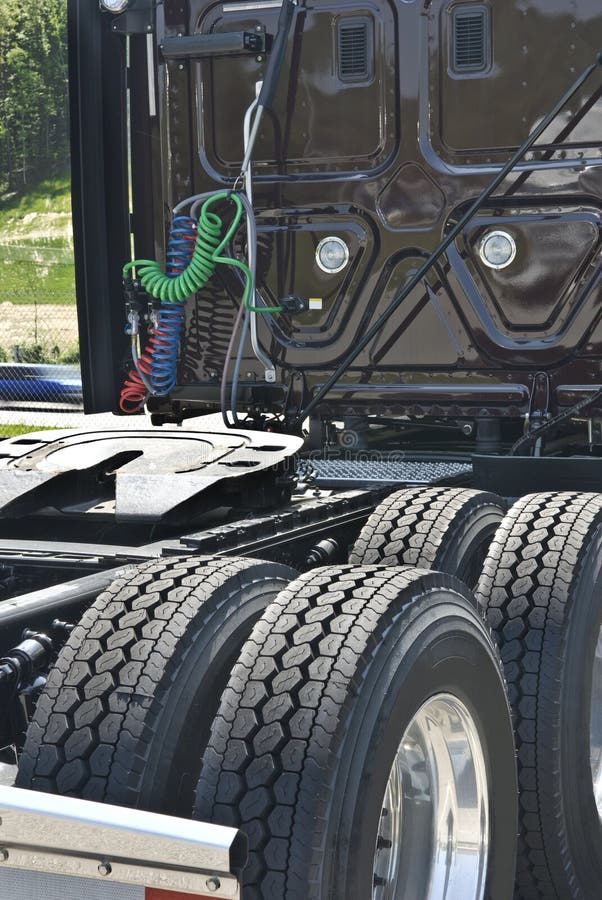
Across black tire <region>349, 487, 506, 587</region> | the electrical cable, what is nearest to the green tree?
the electrical cable

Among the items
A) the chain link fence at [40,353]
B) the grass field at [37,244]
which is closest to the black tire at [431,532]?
the chain link fence at [40,353]

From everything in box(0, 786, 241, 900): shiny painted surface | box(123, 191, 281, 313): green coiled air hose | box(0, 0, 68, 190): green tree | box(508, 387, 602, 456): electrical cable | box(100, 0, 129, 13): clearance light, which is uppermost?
box(0, 0, 68, 190): green tree

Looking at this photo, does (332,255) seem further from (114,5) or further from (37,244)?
(37,244)

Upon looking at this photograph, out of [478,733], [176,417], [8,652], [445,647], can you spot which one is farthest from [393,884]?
[176,417]

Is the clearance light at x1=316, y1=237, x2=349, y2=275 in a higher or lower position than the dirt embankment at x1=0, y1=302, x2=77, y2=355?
higher

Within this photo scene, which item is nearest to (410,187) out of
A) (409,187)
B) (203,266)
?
(409,187)

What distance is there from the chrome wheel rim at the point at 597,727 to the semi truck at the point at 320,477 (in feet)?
0.05

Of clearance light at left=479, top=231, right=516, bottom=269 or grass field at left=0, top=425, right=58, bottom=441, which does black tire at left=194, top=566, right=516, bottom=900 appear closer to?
clearance light at left=479, top=231, right=516, bottom=269

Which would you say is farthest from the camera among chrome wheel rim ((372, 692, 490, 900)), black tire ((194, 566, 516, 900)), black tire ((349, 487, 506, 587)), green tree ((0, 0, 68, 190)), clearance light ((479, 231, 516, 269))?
green tree ((0, 0, 68, 190))

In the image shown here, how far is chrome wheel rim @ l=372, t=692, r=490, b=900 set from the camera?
9.34ft

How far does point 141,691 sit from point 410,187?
2.99m

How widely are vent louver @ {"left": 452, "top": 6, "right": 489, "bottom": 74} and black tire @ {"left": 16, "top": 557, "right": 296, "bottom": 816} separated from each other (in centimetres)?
274

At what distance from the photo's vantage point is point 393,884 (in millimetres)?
2883

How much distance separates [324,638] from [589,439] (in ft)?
9.30
